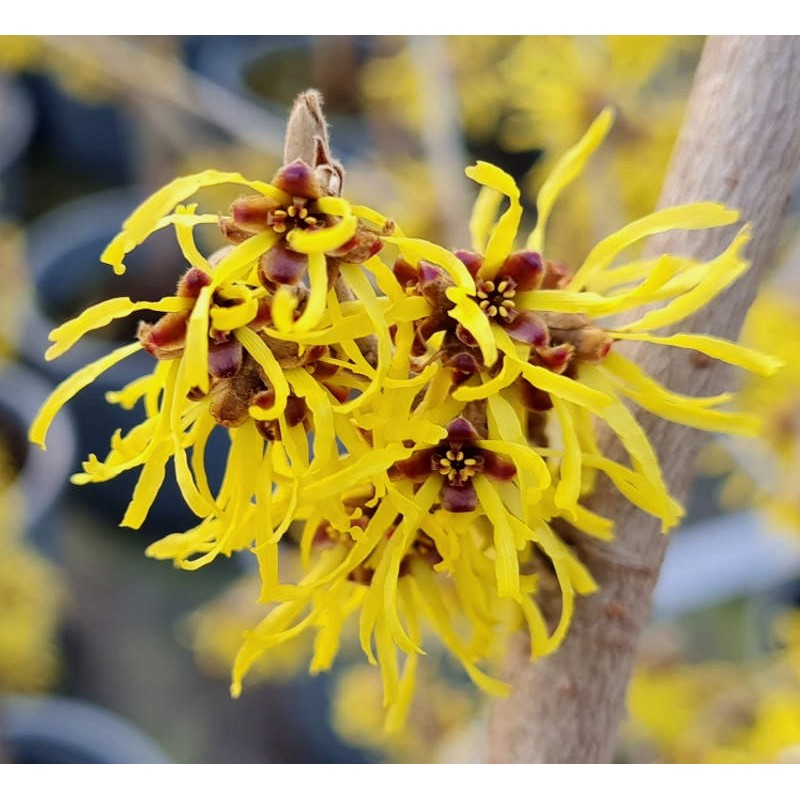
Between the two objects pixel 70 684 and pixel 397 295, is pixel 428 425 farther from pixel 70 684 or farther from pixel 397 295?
Result: pixel 70 684

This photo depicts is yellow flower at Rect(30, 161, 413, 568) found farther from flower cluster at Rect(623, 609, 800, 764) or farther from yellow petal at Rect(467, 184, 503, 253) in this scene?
flower cluster at Rect(623, 609, 800, 764)

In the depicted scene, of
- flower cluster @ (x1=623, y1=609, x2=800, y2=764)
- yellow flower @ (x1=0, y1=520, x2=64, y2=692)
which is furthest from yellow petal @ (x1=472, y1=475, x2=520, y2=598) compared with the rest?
yellow flower @ (x1=0, y1=520, x2=64, y2=692)

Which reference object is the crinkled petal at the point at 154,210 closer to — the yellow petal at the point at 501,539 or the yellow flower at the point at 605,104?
the yellow petal at the point at 501,539

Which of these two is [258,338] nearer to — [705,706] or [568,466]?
[568,466]

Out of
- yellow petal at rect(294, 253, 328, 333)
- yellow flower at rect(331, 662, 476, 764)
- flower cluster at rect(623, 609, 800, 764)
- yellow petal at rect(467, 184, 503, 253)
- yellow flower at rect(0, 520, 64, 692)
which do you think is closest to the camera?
yellow petal at rect(294, 253, 328, 333)

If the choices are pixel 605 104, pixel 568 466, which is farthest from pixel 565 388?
pixel 605 104

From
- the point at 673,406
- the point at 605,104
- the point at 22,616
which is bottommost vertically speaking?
the point at 22,616

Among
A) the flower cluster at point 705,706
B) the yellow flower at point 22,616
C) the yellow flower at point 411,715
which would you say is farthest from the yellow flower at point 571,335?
the yellow flower at point 22,616
